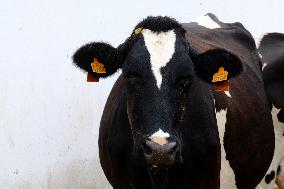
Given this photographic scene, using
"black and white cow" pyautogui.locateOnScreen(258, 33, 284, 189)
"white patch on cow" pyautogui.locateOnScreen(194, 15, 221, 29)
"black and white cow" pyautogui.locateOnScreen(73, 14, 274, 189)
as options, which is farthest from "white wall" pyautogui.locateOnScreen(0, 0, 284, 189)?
"black and white cow" pyautogui.locateOnScreen(258, 33, 284, 189)

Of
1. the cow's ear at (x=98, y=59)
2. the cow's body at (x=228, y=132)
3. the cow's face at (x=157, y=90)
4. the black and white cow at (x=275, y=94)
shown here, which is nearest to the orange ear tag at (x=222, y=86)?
the cow's body at (x=228, y=132)

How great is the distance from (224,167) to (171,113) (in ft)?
4.38

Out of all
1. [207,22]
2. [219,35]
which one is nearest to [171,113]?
[219,35]

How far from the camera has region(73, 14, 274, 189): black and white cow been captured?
4504 mm

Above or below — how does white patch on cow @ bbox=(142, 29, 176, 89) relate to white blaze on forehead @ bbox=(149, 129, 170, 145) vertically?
above

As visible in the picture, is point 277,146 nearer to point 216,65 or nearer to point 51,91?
point 216,65

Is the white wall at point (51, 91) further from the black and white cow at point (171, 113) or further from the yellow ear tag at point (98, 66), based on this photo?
the yellow ear tag at point (98, 66)

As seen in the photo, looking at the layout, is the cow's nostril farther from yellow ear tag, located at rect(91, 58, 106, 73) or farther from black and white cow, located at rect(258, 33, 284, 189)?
black and white cow, located at rect(258, 33, 284, 189)

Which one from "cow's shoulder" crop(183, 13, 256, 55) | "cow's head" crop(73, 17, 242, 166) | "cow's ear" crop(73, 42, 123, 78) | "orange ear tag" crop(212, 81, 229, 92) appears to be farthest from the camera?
"cow's shoulder" crop(183, 13, 256, 55)

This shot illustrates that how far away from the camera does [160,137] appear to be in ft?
14.2

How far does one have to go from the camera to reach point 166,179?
491 centimetres

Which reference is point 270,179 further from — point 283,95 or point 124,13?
point 124,13

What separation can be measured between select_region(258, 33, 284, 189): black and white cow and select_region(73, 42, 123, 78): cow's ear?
1.99 metres

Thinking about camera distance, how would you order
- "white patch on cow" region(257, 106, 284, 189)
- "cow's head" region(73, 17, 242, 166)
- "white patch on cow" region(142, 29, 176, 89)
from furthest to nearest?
"white patch on cow" region(257, 106, 284, 189)
"white patch on cow" region(142, 29, 176, 89)
"cow's head" region(73, 17, 242, 166)
